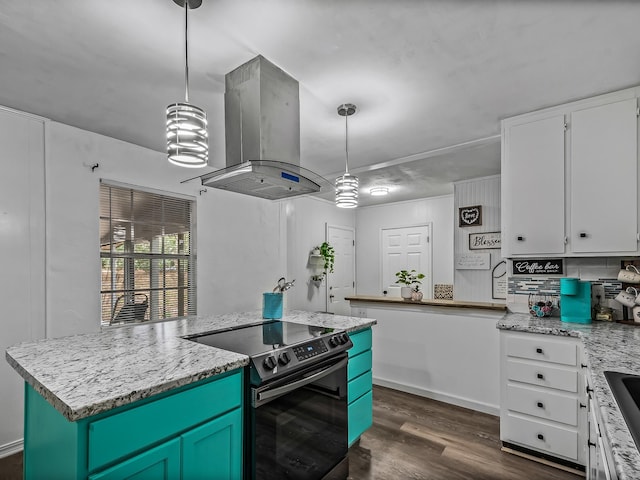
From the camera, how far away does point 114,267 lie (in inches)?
122

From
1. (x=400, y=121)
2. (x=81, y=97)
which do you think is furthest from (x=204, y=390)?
(x=400, y=121)

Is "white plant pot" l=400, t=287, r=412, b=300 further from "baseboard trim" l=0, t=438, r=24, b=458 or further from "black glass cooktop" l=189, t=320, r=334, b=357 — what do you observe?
"baseboard trim" l=0, t=438, r=24, b=458

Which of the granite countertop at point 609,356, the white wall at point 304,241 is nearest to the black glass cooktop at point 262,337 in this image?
the granite countertop at point 609,356

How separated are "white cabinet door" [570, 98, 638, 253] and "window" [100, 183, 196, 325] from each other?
3.43m

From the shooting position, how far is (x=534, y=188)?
2.59m

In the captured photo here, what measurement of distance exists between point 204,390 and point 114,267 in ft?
7.41

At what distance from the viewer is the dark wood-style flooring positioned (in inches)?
85.7

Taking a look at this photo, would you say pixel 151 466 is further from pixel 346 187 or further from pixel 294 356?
pixel 346 187

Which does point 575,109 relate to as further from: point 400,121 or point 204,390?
point 204,390

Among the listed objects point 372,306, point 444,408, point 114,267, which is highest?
point 114,267

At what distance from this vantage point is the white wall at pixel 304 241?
16.1 feet

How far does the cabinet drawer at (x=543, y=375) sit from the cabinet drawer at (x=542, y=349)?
0.17 ft

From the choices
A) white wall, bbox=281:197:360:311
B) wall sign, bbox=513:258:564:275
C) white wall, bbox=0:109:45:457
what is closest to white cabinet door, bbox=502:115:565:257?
wall sign, bbox=513:258:564:275

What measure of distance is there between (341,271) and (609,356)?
453 cm
